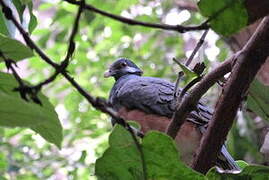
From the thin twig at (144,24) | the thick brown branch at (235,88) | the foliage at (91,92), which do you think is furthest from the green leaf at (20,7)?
the thick brown branch at (235,88)

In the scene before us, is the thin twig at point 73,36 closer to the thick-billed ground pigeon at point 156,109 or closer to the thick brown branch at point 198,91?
the thick brown branch at point 198,91

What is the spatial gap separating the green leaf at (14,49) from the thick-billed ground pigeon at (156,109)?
914mm

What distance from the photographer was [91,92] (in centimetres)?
334

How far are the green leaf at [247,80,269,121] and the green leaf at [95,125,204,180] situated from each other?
283mm

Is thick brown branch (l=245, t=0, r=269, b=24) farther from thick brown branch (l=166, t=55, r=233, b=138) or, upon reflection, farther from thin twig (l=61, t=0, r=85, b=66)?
thin twig (l=61, t=0, r=85, b=66)

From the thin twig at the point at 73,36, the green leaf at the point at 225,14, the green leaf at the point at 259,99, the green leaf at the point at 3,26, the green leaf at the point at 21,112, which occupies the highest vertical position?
the green leaf at the point at 225,14

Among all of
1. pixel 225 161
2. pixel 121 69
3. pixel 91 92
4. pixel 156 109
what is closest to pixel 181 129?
pixel 156 109

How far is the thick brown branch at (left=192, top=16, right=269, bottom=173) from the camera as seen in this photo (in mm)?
828

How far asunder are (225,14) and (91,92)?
2.67 metres

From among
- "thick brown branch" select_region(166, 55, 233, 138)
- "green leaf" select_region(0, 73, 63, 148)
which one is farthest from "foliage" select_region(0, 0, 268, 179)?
"thick brown branch" select_region(166, 55, 233, 138)

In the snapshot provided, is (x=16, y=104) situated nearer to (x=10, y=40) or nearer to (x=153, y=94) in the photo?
(x=10, y=40)

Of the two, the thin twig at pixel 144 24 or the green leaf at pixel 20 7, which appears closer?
the thin twig at pixel 144 24

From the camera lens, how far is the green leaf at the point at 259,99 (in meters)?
0.96

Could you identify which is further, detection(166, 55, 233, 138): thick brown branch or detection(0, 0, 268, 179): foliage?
detection(166, 55, 233, 138): thick brown branch
